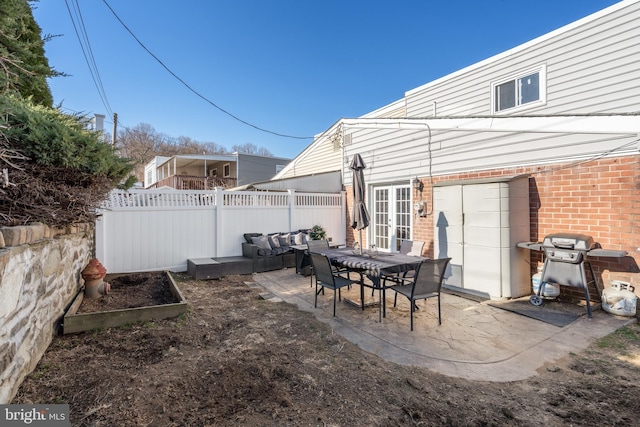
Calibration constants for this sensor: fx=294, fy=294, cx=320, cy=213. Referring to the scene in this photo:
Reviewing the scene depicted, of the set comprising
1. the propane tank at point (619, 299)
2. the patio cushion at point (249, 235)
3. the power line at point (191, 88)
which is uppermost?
the power line at point (191, 88)

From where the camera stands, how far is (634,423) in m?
2.09

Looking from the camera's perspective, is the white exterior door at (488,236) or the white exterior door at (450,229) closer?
the white exterior door at (488,236)

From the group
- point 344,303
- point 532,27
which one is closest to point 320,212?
point 344,303

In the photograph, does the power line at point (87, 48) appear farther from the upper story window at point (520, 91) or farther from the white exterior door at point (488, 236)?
the upper story window at point (520, 91)

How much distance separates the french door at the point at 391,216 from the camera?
7535 millimetres

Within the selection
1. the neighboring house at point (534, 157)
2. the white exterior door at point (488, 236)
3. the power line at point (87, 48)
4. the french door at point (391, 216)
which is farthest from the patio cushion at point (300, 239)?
the power line at point (87, 48)

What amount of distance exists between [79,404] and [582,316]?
5.81 m

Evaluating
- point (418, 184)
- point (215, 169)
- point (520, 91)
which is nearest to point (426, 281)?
point (418, 184)

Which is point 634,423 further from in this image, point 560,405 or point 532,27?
point 532,27

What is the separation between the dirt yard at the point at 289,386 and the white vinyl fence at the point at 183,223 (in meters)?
3.60

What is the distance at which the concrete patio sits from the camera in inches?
117

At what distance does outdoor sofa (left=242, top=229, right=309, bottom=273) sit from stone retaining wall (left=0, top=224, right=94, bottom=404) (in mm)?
3847

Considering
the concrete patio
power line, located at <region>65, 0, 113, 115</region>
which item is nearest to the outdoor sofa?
the concrete patio

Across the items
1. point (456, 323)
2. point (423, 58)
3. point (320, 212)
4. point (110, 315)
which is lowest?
point (456, 323)
